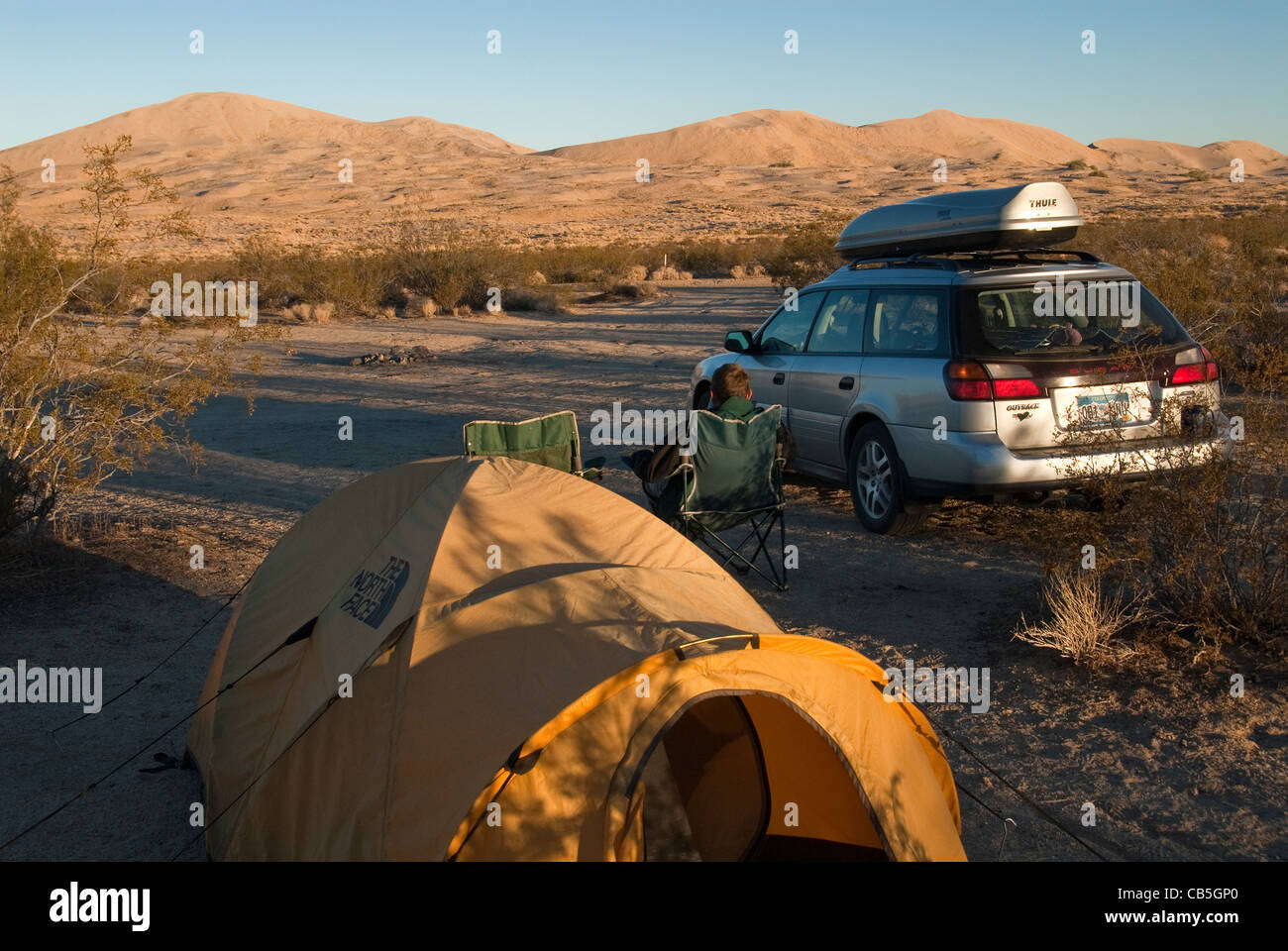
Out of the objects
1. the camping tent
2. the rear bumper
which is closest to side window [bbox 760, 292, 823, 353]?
the rear bumper

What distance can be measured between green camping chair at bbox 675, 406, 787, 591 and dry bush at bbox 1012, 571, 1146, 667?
1.76 metres

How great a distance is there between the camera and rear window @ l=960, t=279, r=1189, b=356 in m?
6.88

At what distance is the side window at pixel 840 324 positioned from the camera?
26.4 feet

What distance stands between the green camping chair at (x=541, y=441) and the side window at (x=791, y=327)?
2.65 meters

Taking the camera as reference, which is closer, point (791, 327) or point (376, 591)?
point (376, 591)

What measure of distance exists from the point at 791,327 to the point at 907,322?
161cm

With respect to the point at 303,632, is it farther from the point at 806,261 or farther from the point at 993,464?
the point at 806,261

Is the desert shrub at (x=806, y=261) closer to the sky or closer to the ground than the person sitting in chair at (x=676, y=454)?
closer to the sky

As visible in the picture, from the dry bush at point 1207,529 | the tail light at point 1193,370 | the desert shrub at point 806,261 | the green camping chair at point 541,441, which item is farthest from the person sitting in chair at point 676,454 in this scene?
the desert shrub at point 806,261

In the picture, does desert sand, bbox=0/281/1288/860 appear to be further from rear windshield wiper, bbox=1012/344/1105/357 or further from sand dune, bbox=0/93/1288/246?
sand dune, bbox=0/93/1288/246

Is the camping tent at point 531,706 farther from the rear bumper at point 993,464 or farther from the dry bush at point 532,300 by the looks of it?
the dry bush at point 532,300

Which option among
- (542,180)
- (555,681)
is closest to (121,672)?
(555,681)

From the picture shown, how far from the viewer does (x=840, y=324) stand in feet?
27.1

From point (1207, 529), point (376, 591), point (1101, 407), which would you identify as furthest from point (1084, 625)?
point (376, 591)
